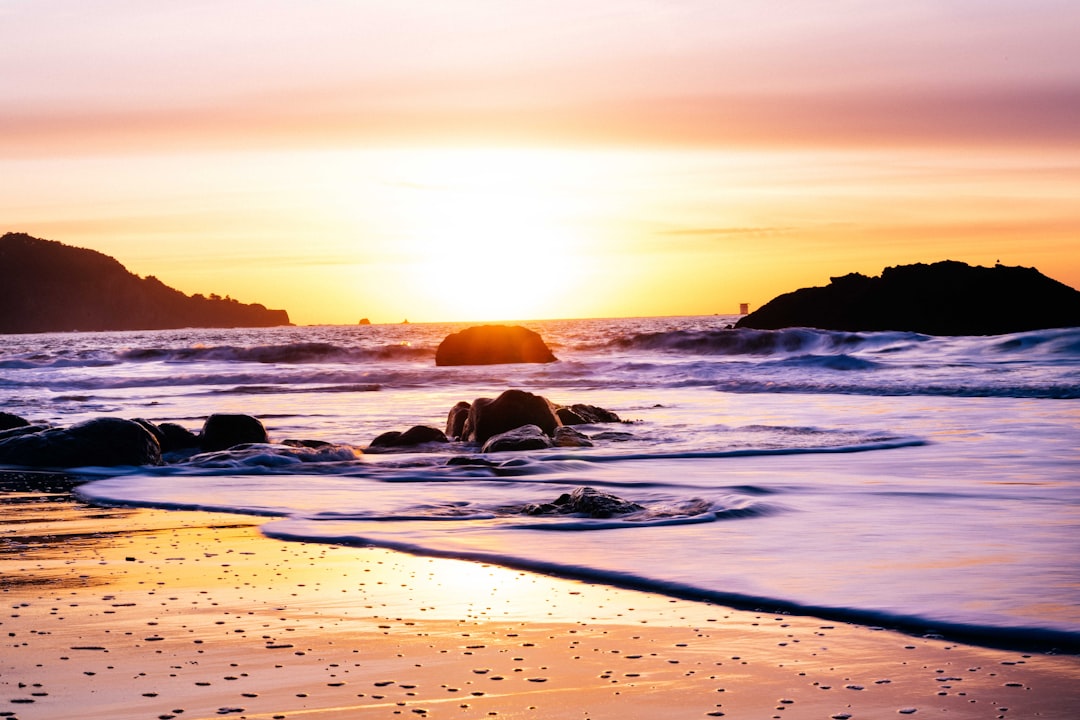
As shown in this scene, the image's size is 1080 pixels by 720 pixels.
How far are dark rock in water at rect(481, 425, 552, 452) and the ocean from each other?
1.53 feet

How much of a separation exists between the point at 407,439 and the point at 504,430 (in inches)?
48.2

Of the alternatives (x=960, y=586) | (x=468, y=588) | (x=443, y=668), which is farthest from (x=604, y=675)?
(x=960, y=586)

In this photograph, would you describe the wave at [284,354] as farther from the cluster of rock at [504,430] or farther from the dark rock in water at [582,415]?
the cluster of rock at [504,430]

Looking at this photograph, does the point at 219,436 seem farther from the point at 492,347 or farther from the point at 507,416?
the point at 492,347

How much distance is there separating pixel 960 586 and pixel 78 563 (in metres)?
4.78

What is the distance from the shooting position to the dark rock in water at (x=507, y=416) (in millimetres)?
14914

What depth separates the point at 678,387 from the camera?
2912 cm

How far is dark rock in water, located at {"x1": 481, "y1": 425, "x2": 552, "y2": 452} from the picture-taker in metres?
13.7

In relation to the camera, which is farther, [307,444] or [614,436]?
[614,436]

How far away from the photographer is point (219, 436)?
1436cm

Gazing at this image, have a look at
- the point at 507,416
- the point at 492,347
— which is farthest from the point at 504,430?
the point at 492,347

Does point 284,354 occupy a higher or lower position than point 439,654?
higher

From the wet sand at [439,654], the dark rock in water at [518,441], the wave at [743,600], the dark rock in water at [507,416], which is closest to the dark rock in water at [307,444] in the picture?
the dark rock in water at [518,441]

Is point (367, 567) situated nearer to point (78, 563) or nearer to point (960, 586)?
point (78, 563)
